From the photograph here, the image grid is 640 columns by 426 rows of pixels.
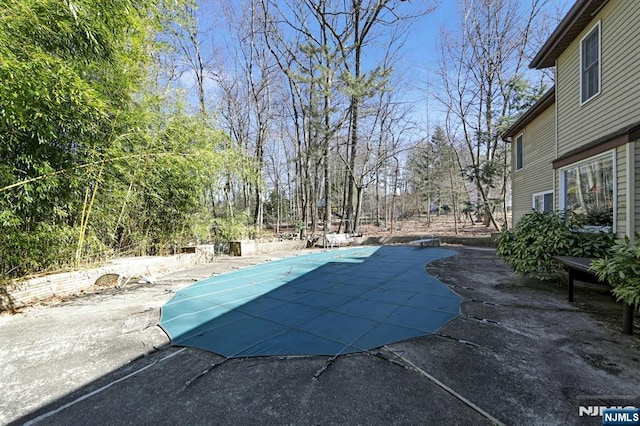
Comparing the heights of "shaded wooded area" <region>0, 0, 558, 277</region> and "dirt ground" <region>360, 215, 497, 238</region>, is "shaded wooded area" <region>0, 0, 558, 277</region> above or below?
above

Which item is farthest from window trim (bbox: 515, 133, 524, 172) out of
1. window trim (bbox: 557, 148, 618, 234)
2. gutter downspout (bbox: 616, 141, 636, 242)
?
gutter downspout (bbox: 616, 141, 636, 242)

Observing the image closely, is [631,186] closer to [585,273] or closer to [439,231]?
[585,273]

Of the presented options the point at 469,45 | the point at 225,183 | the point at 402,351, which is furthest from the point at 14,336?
the point at 469,45

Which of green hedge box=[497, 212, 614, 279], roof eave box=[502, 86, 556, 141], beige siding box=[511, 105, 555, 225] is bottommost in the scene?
green hedge box=[497, 212, 614, 279]

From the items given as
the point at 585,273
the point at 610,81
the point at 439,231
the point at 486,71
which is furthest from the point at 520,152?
the point at 439,231

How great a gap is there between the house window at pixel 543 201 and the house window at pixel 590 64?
2556mm

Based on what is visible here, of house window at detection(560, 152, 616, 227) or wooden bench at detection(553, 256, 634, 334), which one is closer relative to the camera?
wooden bench at detection(553, 256, 634, 334)

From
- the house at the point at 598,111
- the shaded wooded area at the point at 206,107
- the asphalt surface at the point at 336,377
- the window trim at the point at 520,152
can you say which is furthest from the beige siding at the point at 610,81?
the shaded wooded area at the point at 206,107

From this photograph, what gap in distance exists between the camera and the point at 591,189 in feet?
12.9

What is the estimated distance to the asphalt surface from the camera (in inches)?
57.1

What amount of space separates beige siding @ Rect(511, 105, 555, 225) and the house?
34.6 inches

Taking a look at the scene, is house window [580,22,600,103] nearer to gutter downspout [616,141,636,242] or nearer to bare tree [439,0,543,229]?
gutter downspout [616,141,636,242]

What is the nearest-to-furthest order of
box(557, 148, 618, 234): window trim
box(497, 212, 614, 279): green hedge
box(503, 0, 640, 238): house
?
box(503, 0, 640, 238): house
box(557, 148, 618, 234): window trim
box(497, 212, 614, 279): green hedge

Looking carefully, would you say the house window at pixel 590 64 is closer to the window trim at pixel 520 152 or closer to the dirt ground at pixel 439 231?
the window trim at pixel 520 152
